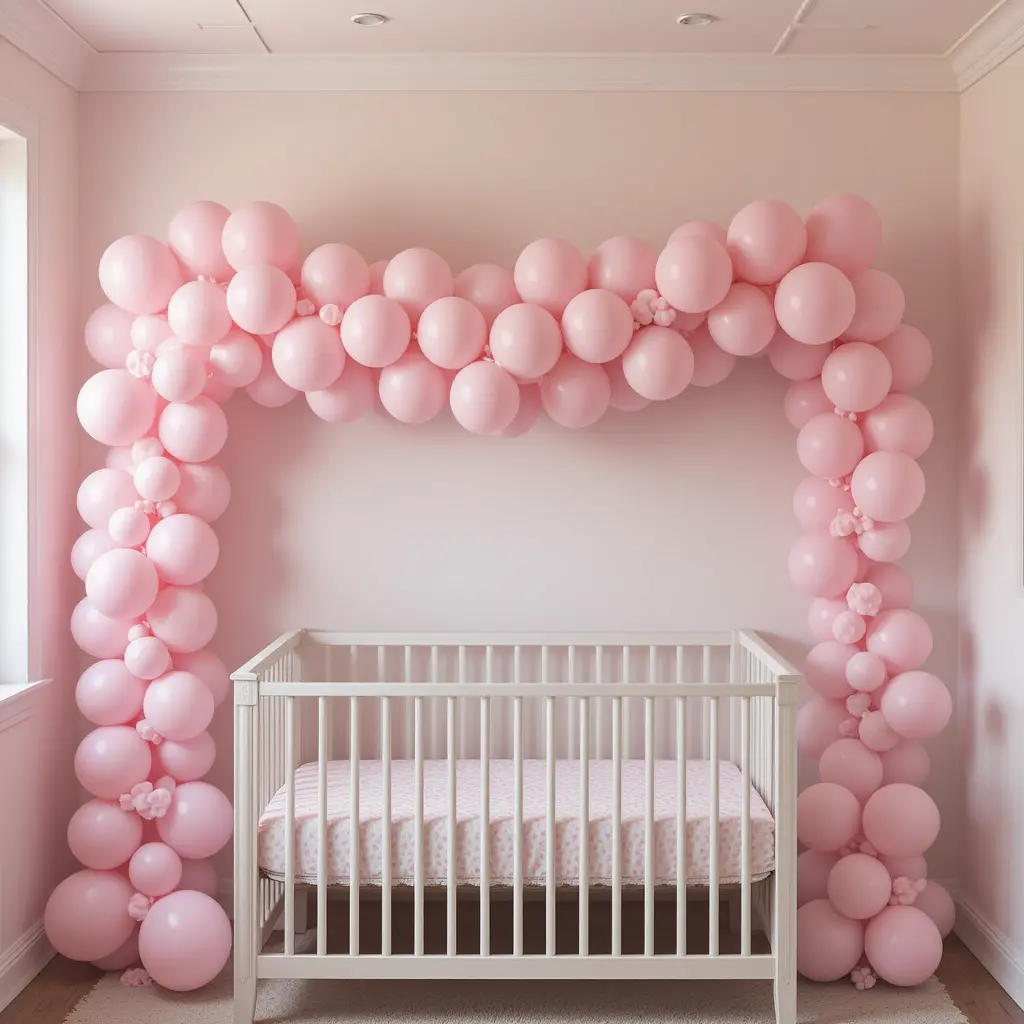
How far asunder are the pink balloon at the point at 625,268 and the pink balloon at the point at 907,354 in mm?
677

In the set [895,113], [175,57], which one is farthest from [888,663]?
[175,57]

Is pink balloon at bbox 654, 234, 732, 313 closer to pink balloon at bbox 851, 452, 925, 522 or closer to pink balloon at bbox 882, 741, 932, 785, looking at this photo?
pink balloon at bbox 851, 452, 925, 522

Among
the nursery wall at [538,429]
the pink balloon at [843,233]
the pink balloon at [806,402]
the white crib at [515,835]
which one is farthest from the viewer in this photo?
the nursery wall at [538,429]

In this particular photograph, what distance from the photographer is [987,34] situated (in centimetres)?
294

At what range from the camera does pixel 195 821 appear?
2.90 metres

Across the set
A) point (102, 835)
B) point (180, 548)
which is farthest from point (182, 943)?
point (180, 548)

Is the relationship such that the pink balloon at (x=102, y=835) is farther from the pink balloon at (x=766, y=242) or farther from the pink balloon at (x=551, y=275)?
the pink balloon at (x=766, y=242)

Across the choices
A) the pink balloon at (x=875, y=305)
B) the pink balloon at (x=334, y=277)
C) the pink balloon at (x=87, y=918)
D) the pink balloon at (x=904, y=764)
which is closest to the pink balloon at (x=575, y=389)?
the pink balloon at (x=334, y=277)

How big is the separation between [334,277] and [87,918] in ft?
5.77

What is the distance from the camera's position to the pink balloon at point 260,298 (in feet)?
9.01

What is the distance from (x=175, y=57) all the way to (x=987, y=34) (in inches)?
88.3

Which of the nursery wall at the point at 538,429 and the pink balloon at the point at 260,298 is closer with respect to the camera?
the pink balloon at the point at 260,298

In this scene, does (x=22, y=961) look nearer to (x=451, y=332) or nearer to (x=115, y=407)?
(x=115, y=407)

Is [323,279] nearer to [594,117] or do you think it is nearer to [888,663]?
[594,117]
